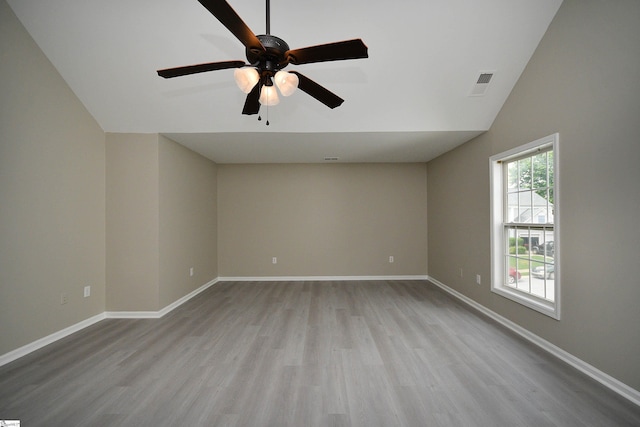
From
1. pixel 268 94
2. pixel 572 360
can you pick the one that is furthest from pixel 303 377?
pixel 572 360

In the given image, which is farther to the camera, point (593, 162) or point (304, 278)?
point (304, 278)

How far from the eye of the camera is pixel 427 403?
71.7 inches

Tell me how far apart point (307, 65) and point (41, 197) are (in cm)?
307

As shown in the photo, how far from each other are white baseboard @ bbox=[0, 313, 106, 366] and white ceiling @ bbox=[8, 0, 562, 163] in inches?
97.6

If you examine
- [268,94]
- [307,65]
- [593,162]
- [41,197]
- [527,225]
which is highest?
[307,65]

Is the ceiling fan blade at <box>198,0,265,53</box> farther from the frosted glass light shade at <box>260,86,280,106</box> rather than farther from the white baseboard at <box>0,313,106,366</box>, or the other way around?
the white baseboard at <box>0,313,106,366</box>

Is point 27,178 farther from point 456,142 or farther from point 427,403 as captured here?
point 456,142

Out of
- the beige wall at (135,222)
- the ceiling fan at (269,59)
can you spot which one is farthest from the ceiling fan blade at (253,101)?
the beige wall at (135,222)

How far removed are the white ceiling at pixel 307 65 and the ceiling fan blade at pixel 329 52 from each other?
1.13 meters

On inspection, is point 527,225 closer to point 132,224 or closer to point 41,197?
point 132,224

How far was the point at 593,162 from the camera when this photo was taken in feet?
6.88

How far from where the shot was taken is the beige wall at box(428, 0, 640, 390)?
1850mm

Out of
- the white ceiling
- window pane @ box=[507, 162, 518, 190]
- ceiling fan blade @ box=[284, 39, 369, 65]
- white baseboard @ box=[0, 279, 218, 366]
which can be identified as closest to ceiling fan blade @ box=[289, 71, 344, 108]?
ceiling fan blade @ box=[284, 39, 369, 65]

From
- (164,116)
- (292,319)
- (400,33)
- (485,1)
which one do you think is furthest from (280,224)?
(485,1)
